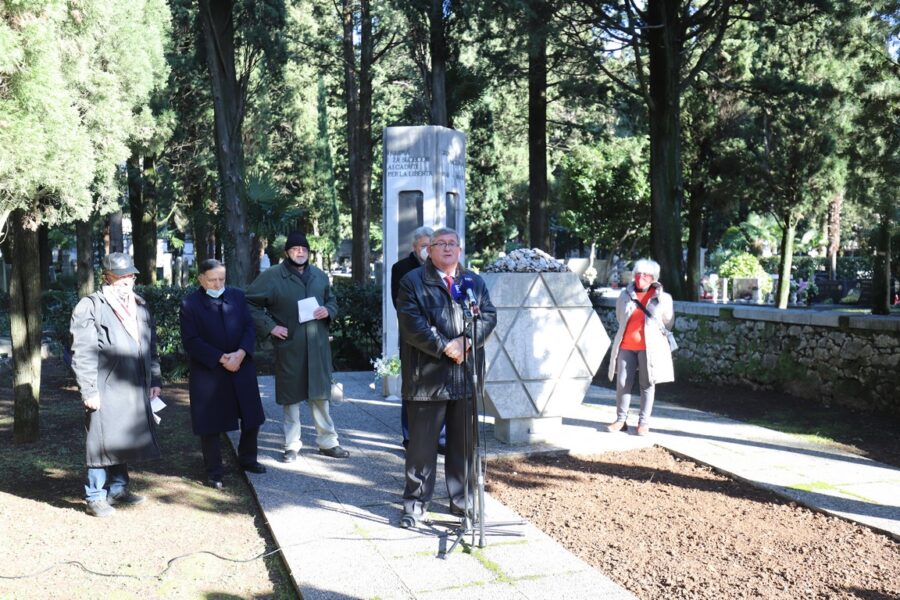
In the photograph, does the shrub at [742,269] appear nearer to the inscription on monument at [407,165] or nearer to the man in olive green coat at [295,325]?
the inscription on monument at [407,165]

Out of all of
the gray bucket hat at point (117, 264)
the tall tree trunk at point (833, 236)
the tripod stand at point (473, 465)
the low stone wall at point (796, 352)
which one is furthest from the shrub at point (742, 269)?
the gray bucket hat at point (117, 264)

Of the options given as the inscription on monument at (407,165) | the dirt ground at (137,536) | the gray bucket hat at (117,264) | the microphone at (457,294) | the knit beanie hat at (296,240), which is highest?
the inscription on monument at (407,165)

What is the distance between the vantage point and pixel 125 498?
5.67 meters

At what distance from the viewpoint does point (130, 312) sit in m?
5.51

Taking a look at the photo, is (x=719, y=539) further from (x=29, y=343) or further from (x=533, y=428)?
(x=29, y=343)

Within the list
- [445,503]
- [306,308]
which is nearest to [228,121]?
[306,308]

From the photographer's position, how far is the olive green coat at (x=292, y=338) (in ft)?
21.1

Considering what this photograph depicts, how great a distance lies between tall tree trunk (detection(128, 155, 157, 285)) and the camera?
20766 millimetres

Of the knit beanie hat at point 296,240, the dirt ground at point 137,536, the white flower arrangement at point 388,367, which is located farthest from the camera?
the white flower arrangement at point 388,367

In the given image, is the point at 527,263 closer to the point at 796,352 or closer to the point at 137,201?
the point at 796,352

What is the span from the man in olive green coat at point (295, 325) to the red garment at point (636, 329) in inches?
111

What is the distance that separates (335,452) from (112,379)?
2.03 meters

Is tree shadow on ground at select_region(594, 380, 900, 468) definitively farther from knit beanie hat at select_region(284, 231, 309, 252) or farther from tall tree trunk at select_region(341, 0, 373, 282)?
tall tree trunk at select_region(341, 0, 373, 282)

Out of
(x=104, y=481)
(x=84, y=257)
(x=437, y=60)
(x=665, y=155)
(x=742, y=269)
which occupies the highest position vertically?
(x=437, y=60)
